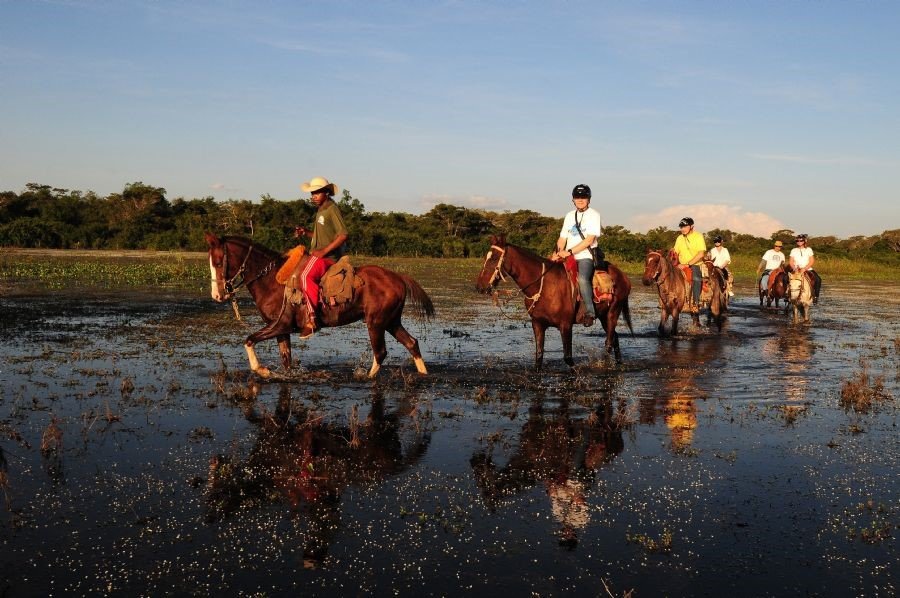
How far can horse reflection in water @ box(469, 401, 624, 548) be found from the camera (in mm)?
6012

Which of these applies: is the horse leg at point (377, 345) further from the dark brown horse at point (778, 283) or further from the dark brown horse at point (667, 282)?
the dark brown horse at point (778, 283)

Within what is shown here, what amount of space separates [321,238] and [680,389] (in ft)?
18.3

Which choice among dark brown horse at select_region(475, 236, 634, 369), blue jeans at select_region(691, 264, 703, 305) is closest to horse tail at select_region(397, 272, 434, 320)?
dark brown horse at select_region(475, 236, 634, 369)

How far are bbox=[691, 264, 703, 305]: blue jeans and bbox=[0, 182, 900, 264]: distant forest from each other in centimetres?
4506

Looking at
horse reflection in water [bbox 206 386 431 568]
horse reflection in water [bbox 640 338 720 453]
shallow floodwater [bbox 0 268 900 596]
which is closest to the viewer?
shallow floodwater [bbox 0 268 900 596]

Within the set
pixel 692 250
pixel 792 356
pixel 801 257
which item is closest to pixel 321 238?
pixel 792 356

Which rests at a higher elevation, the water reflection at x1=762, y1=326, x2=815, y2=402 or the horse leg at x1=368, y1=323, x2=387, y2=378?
the horse leg at x1=368, y1=323, x2=387, y2=378

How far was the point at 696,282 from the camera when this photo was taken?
1839 cm

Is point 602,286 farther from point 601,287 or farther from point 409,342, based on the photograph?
point 409,342

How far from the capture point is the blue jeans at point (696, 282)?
1830 centimetres

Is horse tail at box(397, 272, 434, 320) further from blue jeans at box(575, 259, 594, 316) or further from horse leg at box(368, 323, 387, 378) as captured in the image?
blue jeans at box(575, 259, 594, 316)

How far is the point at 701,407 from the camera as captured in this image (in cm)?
977

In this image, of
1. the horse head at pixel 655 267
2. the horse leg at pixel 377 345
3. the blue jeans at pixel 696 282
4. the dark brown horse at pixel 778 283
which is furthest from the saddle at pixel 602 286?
the dark brown horse at pixel 778 283

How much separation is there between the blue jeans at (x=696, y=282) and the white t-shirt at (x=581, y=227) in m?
7.11
